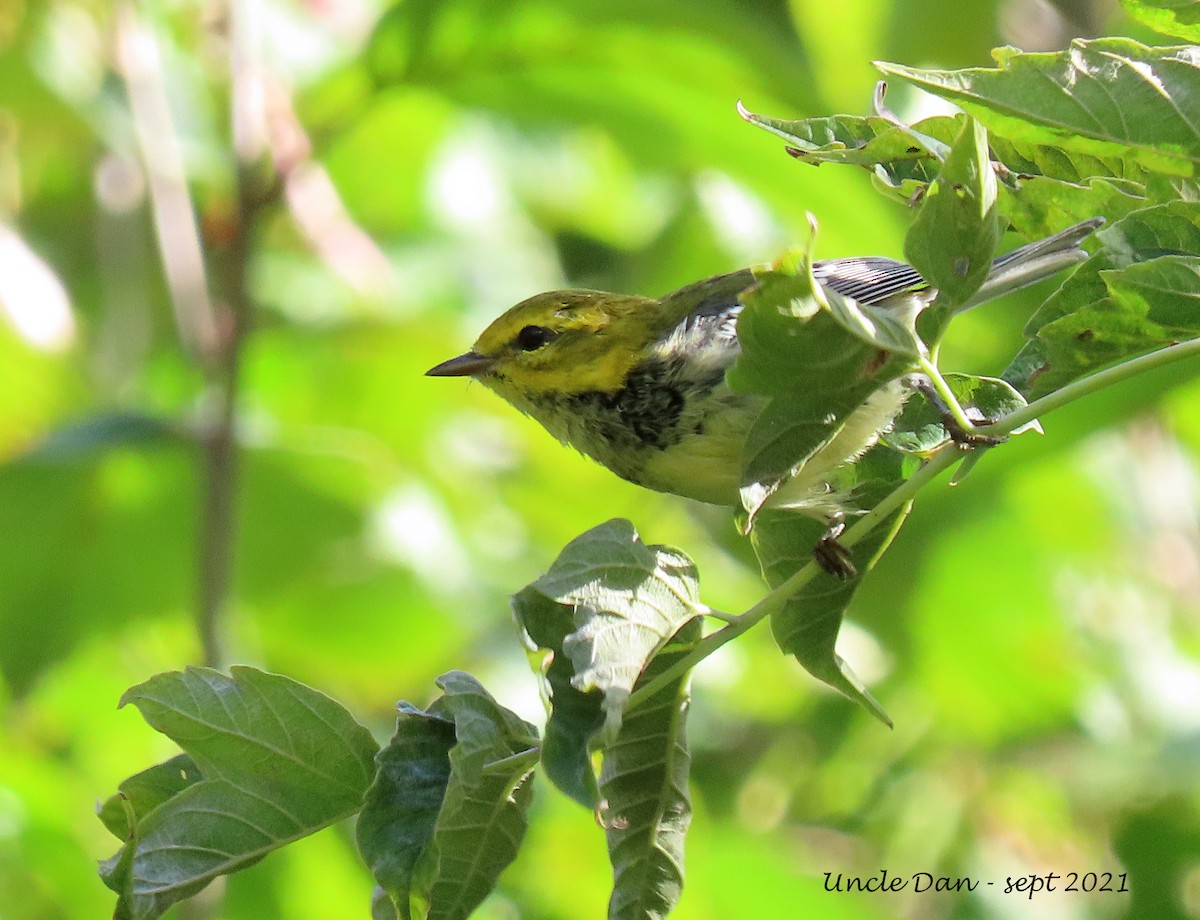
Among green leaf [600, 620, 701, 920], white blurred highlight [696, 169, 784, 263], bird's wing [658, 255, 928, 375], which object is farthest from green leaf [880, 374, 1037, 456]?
white blurred highlight [696, 169, 784, 263]

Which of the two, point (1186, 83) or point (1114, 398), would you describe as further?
point (1114, 398)

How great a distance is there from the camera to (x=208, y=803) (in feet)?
5.06

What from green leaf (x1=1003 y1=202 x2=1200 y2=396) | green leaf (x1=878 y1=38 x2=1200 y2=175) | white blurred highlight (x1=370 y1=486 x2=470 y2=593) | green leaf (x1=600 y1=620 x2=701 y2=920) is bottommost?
white blurred highlight (x1=370 y1=486 x2=470 y2=593)

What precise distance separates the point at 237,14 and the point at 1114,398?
97.6 inches

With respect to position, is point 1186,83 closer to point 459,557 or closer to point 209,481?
point 209,481

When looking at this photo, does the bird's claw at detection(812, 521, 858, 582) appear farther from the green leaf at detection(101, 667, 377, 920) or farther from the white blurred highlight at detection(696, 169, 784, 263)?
the white blurred highlight at detection(696, 169, 784, 263)

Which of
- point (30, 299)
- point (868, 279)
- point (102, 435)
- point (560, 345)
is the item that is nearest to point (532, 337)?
point (560, 345)

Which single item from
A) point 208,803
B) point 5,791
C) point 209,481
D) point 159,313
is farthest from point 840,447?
point 159,313

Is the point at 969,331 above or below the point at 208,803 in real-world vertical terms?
below

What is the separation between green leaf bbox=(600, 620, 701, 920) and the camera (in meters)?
1.53

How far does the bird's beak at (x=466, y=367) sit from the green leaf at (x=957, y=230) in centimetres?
190

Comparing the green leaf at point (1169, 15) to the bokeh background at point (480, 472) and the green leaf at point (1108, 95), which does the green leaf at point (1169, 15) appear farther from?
the bokeh background at point (480, 472)

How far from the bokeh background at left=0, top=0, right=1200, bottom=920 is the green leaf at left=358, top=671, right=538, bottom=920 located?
6.62 ft

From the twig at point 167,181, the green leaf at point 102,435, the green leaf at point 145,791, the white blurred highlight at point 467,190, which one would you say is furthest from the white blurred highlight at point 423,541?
the green leaf at point 145,791
